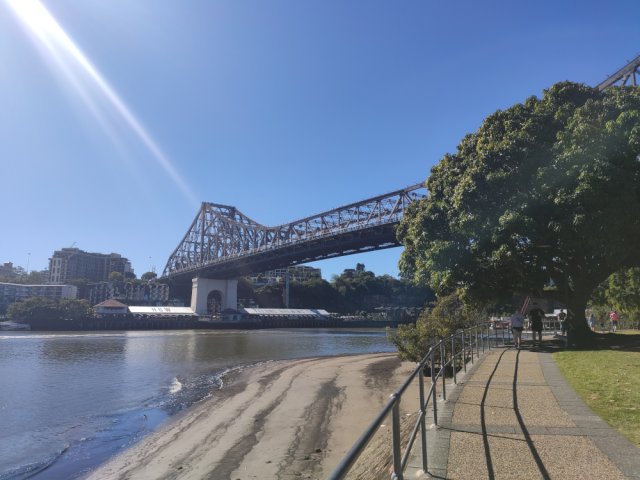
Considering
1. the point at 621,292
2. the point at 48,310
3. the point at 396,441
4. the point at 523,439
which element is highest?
the point at 48,310

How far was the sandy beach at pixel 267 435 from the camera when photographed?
8812mm

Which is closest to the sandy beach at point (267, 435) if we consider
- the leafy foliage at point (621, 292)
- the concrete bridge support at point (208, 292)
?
the leafy foliage at point (621, 292)

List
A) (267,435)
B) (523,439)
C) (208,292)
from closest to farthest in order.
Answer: (523,439) → (267,435) → (208,292)

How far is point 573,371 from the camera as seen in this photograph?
1036 cm

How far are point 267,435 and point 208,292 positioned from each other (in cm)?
9162

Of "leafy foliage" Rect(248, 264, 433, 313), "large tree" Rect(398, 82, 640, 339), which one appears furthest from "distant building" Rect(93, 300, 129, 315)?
"large tree" Rect(398, 82, 640, 339)

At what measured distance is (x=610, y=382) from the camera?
8.80 meters

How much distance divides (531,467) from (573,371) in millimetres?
6682

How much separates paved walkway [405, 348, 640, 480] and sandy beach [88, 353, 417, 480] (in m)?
0.98

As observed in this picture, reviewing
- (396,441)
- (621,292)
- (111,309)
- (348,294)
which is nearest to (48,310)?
(111,309)

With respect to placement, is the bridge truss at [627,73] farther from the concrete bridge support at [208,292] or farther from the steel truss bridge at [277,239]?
the concrete bridge support at [208,292]

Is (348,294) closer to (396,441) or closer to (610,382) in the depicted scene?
(610,382)

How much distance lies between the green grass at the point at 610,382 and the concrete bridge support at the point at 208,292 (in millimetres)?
88111

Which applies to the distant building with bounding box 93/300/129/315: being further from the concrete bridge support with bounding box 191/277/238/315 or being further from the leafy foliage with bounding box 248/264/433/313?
the leafy foliage with bounding box 248/264/433/313
